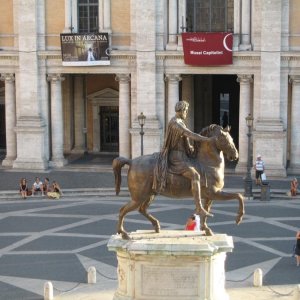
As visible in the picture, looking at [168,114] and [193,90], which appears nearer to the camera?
[168,114]

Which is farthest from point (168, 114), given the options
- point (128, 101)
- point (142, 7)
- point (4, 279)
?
point (4, 279)

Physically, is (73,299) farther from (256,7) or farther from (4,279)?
(256,7)

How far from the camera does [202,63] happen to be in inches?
1693

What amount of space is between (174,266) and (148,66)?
26.1 m

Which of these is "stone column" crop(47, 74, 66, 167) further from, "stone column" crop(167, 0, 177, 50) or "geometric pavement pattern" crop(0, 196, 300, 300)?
"geometric pavement pattern" crop(0, 196, 300, 300)

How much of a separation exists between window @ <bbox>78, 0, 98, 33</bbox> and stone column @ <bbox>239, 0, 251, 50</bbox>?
832cm

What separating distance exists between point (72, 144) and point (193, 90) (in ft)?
28.5

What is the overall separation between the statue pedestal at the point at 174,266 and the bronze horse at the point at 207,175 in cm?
58

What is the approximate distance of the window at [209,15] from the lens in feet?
146

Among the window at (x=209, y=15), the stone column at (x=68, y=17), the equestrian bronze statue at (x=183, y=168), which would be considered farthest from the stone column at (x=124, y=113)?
the equestrian bronze statue at (x=183, y=168)

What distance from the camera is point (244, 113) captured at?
43.5 meters

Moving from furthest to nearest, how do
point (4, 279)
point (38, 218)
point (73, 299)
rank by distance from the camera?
point (38, 218) < point (4, 279) < point (73, 299)

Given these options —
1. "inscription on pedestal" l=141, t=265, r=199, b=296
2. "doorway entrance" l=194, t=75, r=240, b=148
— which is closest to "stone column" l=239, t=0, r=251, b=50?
"doorway entrance" l=194, t=75, r=240, b=148

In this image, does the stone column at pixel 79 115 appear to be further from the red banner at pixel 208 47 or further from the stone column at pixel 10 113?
the red banner at pixel 208 47
